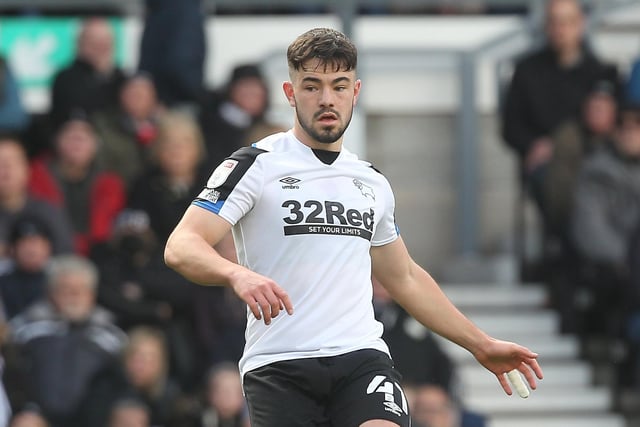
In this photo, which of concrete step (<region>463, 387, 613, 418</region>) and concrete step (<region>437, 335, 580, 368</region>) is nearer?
concrete step (<region>463, 387, 613, 418</region>)

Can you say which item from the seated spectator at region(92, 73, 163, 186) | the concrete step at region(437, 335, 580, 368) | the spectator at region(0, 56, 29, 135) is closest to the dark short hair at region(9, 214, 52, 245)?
the seated spectator at region(92, 73, 163, 186)

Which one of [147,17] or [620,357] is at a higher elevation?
[147,17]

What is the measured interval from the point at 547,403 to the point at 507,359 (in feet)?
19.8

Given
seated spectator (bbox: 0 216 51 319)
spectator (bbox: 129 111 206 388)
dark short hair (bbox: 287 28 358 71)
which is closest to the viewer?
dark short hair (bbox: 287 28 358 71)

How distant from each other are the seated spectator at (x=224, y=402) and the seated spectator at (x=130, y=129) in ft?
5.67

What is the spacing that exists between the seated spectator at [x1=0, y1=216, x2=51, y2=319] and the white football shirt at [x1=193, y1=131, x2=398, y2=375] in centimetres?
483

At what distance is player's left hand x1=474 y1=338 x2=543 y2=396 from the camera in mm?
6758

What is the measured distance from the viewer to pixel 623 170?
1237 centimetres

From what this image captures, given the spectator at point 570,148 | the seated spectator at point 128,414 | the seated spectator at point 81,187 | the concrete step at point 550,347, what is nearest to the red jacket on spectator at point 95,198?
the seated spectator at point 81,187

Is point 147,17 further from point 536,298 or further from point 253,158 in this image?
point 253,158

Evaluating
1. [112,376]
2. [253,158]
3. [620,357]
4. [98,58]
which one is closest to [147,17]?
[98,58]

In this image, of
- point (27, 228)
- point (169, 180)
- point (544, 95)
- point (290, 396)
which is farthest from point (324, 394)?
point (544, 95)

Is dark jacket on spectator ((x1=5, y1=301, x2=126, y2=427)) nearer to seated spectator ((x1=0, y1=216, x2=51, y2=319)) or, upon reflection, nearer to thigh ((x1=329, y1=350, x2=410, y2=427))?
seated spectator ((x1=0, y1=216, x2=51, y2=319))

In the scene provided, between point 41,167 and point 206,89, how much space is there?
1481 millimetres
